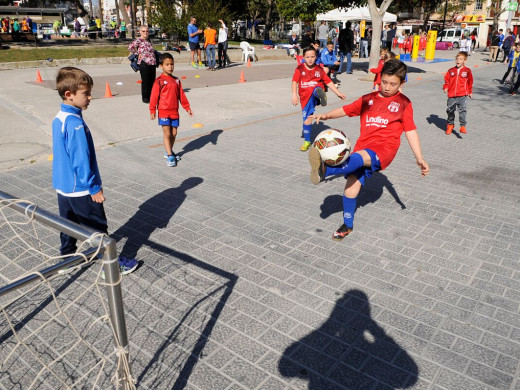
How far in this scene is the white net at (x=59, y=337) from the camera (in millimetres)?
2857

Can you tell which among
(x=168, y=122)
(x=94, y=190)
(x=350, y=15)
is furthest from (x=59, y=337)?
(x=350, y=15)

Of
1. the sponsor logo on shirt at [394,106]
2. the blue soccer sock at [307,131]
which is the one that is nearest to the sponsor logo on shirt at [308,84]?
the blue soccer sock at [307,131]

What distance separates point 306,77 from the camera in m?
7.96

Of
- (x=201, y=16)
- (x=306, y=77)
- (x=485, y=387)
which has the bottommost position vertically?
(x=485, y=387)

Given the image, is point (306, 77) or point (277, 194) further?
point (306, 77)

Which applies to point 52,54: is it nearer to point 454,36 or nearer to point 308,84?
point 308,84

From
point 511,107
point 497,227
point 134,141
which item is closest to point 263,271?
point 497,227

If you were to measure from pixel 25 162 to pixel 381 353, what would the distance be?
21.8 feet

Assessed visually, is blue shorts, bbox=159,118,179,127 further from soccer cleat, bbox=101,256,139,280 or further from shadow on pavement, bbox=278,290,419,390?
shadow on pavement, bbox=278,290,419,390

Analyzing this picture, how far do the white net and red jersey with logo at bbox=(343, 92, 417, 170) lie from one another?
3.02 m

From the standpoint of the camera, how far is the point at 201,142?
8805mm

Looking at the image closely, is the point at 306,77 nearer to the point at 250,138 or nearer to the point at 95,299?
the point at 250,138

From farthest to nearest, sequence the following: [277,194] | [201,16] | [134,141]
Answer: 1. [201,16]
2. [134,141]
3. [277,194]

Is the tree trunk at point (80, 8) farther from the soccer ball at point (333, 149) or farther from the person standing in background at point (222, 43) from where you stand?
the soccer ball at point (333, 149)
